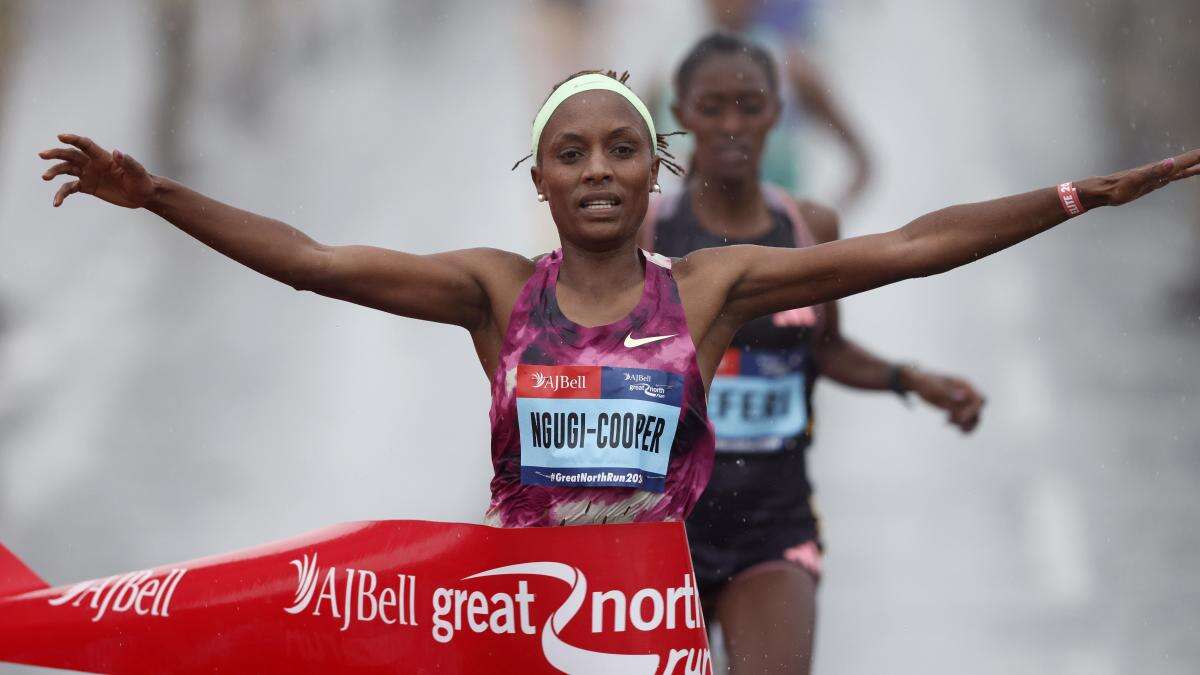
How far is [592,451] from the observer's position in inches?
140

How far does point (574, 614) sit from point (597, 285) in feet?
2.43

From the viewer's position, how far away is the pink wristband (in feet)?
11.8

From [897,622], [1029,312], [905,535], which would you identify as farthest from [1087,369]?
[897,622]

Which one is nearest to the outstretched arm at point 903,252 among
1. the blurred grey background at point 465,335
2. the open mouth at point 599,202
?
the open mouth at point 599,202

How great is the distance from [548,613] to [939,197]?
7.13 meters

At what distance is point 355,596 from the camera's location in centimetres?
354

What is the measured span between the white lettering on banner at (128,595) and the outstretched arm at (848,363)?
2.71 m

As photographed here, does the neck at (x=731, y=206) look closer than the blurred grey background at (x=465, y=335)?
Yes

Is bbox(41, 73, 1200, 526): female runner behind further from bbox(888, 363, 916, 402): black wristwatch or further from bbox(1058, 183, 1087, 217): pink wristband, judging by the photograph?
bbox(888, 363, 916, 402): black wristwatch

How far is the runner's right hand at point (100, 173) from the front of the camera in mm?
3410

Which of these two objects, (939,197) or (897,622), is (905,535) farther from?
(939,197)

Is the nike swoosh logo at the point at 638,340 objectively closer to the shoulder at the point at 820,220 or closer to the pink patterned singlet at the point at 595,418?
the pink patterned singlet at the point at 595,418

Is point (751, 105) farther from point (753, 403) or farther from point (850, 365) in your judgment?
point (753, 403)

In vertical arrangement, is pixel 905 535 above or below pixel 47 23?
below
